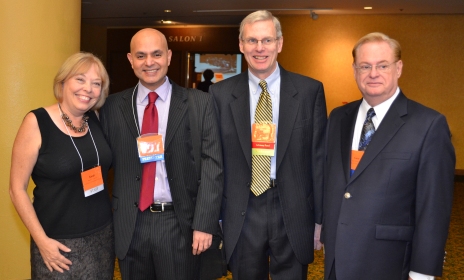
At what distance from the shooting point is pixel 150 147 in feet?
8.35

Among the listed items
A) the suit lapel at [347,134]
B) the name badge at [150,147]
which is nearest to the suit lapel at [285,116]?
the suit lapel at [347,134]

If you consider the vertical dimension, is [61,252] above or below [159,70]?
below

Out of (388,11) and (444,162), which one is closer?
(444,162)

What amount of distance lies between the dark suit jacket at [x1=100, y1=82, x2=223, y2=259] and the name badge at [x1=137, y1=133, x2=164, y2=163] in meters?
0.04

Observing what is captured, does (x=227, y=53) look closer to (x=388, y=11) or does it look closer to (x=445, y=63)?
(x=388, y=11)

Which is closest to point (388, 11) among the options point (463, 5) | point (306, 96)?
point (463, 5)

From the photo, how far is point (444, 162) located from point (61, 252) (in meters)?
1.82

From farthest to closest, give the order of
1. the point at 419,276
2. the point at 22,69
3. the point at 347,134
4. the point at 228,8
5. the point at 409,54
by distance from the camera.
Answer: the point at 228,8, the point at 409,54, the point at 22,69, the point at 347,134, the point at 419,276

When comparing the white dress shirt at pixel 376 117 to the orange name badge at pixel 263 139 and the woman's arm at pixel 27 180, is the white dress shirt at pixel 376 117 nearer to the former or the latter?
the orange name badge at pixel 263 139

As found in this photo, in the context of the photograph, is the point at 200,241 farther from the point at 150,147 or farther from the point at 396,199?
the point at 396,199

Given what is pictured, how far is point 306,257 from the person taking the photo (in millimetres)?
2686

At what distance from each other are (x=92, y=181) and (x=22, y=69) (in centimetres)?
181

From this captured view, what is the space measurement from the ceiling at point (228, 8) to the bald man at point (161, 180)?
789 cm

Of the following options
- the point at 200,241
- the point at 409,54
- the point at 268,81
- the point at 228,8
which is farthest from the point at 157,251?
the point at 409,54
